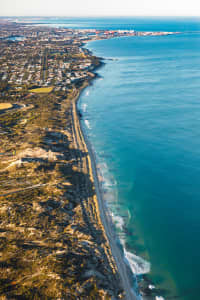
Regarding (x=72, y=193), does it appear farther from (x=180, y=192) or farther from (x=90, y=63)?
(x=90, y=63)

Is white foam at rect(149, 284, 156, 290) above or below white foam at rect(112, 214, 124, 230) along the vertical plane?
below

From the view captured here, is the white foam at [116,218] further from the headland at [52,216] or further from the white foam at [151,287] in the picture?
the white foam at [151,287]

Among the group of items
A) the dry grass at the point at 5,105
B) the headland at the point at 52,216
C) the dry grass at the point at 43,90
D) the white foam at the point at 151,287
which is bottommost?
the white foam at the point at 151,287

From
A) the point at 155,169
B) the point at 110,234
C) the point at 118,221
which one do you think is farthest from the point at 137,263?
the point at 155,169

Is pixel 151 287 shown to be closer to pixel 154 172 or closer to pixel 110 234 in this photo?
pixel 110 234

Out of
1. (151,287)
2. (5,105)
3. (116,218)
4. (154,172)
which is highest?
(5,105)

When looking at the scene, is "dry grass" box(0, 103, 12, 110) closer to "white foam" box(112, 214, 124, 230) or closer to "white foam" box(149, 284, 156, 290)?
"white foam" box(112, 214, 124, 230)

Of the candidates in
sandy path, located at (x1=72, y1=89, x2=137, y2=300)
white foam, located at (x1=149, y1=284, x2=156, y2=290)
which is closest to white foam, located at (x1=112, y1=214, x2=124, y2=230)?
sandy path, located at (x1=72, y1=89, x2=137, y2=300)

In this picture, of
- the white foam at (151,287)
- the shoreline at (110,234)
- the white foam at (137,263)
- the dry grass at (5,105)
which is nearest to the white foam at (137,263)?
the white foam at (137,263)
